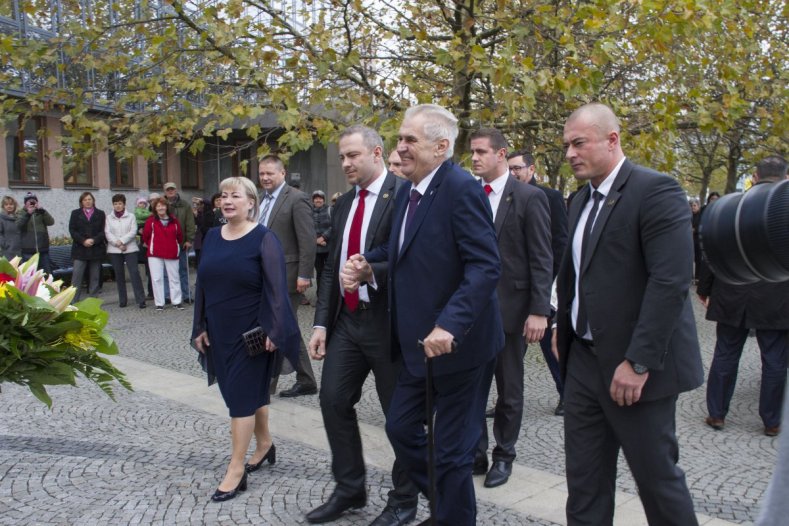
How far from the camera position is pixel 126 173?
72.5ft

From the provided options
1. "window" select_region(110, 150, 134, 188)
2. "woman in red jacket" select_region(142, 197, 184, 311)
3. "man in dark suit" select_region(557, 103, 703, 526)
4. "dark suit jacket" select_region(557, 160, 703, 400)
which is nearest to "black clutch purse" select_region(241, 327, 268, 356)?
"man in dark suit" select_region(557, 103, 703, 526)

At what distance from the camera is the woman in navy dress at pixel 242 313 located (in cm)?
448

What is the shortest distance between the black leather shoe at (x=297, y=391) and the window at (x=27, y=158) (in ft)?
44.3

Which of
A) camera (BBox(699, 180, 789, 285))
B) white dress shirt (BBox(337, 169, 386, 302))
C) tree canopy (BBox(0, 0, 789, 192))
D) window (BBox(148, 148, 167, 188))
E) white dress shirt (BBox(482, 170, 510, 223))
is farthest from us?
window (BBox(148, 148, 167, 188))

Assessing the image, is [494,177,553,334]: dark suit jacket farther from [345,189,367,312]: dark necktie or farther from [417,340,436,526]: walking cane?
[417,340,436,526]: walking cane

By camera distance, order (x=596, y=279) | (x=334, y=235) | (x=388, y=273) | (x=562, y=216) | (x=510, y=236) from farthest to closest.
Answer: (x=562, y=216), (x=510, y=236), (x=334, y=235), (x=388, y=273), (x=596, y=279)

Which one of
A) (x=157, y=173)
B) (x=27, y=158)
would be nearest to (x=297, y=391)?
(x=27, y=158)

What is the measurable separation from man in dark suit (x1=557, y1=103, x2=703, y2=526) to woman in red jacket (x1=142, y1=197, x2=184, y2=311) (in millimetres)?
10865

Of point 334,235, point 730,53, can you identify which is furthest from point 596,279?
point 730,53

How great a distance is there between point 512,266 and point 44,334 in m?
→ 2.87

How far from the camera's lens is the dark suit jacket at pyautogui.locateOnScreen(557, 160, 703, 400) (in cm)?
293

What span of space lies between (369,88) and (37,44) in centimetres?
424

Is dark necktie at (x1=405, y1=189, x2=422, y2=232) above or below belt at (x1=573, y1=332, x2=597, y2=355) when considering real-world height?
above

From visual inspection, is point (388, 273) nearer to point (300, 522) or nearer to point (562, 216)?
point (300, 522)
